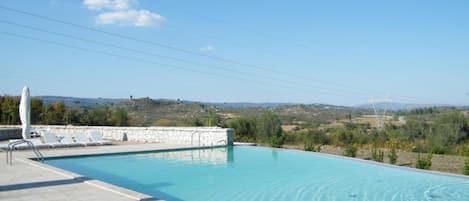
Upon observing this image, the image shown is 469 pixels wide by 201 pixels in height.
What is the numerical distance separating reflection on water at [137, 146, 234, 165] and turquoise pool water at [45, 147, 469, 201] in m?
0.03

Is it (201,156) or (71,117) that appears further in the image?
(71,117)

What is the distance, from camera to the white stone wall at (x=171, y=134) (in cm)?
1739

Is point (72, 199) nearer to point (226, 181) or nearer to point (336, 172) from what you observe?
point (226, 181)

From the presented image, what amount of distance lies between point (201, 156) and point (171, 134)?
430 centimetres

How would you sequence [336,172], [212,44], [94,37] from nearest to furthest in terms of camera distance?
[336,172]
[94,37]
[212,44]

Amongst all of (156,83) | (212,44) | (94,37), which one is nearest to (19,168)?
(94,37)

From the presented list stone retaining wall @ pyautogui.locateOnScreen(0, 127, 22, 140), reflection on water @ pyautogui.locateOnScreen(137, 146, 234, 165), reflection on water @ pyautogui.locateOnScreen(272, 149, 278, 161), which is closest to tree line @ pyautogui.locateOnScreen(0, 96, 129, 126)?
stone retaining wall @ pyautogui.locateOnScreen(0, 127, 22, 140)

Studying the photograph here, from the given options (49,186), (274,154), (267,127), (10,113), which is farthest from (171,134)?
(10,113)

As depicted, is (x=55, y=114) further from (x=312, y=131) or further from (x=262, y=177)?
(x=262, y=177)

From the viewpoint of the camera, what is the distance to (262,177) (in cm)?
1077

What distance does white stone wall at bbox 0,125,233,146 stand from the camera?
17.4 meters

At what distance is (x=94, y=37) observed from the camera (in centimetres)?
2166

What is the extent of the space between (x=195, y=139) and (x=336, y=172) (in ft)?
24.5

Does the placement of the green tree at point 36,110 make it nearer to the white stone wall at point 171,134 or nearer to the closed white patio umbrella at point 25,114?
the white stone wall at point 171,134
